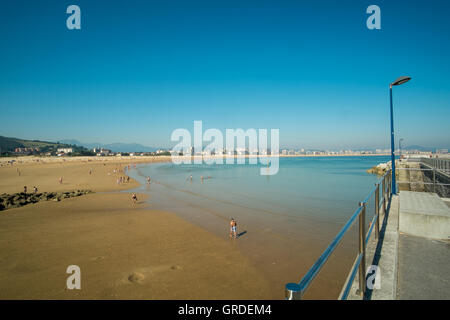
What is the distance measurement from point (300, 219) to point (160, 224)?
910 centimetres

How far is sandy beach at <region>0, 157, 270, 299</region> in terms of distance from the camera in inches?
281

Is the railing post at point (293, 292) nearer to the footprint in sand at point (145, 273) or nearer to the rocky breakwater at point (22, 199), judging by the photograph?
the footprint in sand at point (145, 273)

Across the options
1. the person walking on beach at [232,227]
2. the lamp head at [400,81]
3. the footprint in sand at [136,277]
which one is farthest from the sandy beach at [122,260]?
the lamp head at [400,81]

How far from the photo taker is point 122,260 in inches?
362

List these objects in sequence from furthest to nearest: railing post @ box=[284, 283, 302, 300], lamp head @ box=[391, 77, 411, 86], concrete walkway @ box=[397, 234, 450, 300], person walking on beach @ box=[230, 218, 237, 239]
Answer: person walking on beach @ box=[230, 218, 237, 239] < lamp head @ box=[391, 77, 411, 86] < concrete walkway @ box=[397, 234, 450, 300] < railing post @ box=[284, 283, 302, 300]

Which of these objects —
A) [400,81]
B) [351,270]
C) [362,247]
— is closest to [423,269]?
[362,247]

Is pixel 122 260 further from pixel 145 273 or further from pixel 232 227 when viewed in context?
pixel 232 227

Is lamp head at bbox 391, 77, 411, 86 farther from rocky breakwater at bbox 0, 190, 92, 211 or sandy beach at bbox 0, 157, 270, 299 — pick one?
rocky breakwater at bbox 0, 190, 92, 211

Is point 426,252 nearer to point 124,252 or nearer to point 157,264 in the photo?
point 157,264

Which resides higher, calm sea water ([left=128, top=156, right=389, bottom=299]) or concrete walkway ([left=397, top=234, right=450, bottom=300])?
concrete walkway ([left=397, top=234, right=450, bottom=300])

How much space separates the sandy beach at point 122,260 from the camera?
23.5 feet

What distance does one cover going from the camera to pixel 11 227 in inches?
529

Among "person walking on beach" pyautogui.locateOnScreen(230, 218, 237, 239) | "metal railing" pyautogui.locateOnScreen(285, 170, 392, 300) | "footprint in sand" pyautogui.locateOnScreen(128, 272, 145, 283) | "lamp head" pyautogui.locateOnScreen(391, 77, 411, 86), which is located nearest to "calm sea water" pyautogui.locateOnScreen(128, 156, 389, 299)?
"person walking on beach" pyautogui.locateOnScreen(230, 218, 237, 239)
